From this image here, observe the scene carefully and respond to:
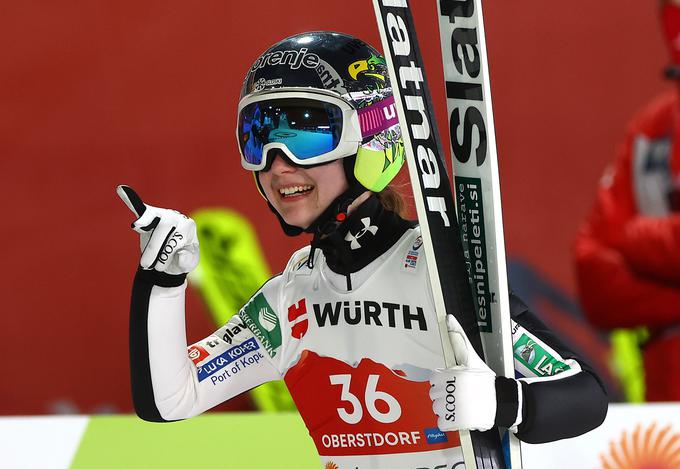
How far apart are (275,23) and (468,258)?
3.42 metres

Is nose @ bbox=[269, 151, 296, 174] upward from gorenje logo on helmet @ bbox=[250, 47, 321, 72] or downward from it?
downward

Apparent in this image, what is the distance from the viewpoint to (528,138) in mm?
5273

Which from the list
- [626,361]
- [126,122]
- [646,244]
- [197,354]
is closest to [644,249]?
[646,244]

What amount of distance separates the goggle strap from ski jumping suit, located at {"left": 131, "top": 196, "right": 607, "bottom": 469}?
15 centimetres

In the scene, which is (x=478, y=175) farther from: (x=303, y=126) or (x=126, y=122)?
(x=126, y=122)

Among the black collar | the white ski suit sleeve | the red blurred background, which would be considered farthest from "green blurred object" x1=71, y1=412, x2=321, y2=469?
the red blurred background

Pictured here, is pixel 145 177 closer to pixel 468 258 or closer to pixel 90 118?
pixel 90 118

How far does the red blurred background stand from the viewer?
499 centimetres

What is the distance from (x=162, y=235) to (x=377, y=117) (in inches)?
18.0

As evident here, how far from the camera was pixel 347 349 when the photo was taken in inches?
80.4

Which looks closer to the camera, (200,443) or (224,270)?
(200,443)

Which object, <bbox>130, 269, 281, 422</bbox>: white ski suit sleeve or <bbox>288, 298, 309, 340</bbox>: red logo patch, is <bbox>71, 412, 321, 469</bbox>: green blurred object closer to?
<bbox>130, 269, 281, 422</bbox>: white ski suit sleeve

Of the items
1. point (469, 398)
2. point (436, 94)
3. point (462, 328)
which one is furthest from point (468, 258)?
point (436, 94)

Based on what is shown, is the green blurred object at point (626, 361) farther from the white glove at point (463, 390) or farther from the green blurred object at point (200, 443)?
the white glove at point (463, 390)
